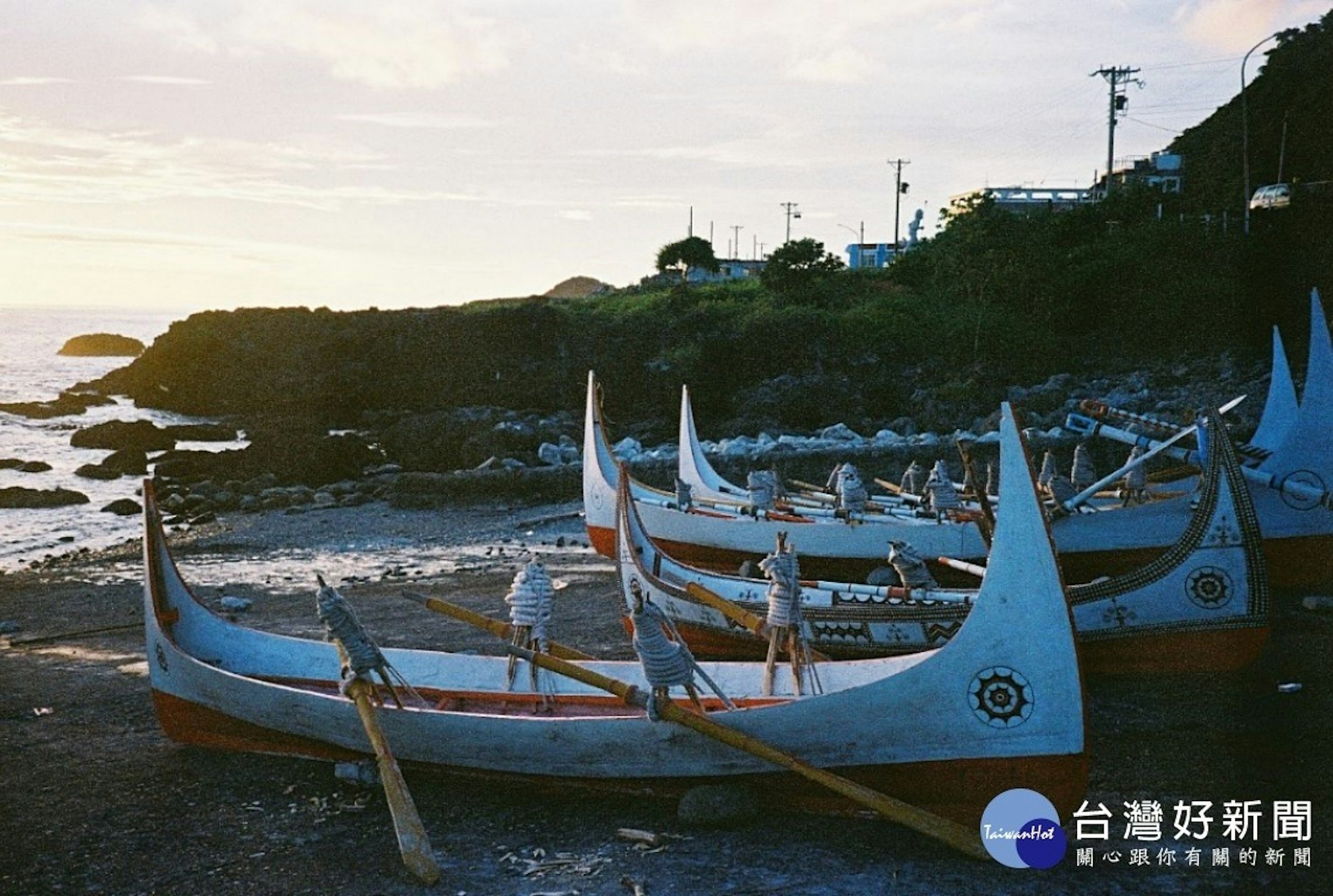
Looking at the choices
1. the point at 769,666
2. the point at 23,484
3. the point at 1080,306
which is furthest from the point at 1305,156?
the point at 23,484

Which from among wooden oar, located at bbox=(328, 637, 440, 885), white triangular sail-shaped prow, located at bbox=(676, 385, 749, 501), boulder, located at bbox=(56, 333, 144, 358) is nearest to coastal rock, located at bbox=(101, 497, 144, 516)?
white triangular sail-shaped prow, located at bbox=(676, 385, 749, 501)

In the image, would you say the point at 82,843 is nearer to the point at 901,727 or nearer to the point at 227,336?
the point at 901,727

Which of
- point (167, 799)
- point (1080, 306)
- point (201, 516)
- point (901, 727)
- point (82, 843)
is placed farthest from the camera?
point (1080, 306)

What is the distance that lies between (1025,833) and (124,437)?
42244 mm

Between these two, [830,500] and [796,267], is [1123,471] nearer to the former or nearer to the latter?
[830,500]

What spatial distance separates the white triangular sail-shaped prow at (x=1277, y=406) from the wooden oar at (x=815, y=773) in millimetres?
11290

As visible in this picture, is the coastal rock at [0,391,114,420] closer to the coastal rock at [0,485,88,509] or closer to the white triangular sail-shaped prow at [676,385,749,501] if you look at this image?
the coastal rock at [0,485,88,509]

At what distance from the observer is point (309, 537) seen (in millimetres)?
22141

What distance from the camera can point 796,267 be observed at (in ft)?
159

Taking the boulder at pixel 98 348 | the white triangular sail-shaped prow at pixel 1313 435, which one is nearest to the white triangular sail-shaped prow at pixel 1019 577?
the white triangular sail-shaped prow at pixel 1313 435

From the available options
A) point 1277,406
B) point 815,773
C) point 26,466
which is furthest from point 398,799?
point 26,466

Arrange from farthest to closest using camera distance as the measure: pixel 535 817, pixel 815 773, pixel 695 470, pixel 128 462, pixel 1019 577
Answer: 1. pixel 128 462
2. pixel 695 470
3. pixel 535 817
4. pixel 815 773
5. pixel 1019 577

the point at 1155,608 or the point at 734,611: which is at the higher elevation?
the point at 734,611

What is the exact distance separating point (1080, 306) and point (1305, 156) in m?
13.0
